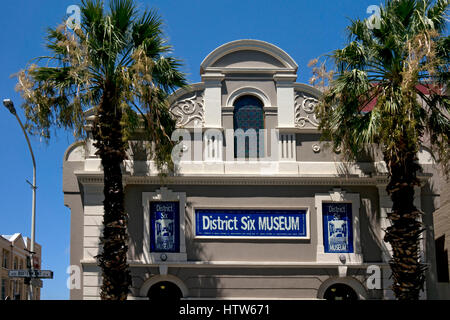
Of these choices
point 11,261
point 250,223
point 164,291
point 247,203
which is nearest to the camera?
point 164,291

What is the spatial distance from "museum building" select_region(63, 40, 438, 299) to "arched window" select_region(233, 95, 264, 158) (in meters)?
0.03

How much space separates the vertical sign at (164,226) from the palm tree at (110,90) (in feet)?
6.71

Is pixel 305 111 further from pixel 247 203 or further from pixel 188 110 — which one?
pixel 188 110

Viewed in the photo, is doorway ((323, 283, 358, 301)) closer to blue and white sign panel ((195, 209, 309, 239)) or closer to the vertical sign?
blue and white sign panel ((195, 209, 309, 239))

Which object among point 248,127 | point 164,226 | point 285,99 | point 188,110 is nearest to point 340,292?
point 164,226

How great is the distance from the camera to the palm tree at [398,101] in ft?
58.1

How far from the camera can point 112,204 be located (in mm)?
→ 18281

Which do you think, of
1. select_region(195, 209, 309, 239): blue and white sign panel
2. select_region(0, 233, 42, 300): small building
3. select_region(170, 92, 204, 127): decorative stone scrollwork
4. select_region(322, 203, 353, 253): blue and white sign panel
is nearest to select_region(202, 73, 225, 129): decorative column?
select_region(170, 92, 204, 127): decorative stone scrollwork

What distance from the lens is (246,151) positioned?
2162 cm

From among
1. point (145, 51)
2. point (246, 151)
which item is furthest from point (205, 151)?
point (145, 51)

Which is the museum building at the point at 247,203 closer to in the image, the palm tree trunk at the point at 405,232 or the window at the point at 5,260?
the palm tree trunk at the point at 405,232

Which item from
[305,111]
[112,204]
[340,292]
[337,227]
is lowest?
[340,292]

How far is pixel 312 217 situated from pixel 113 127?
22.4ft

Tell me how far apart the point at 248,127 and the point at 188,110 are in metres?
1.99
